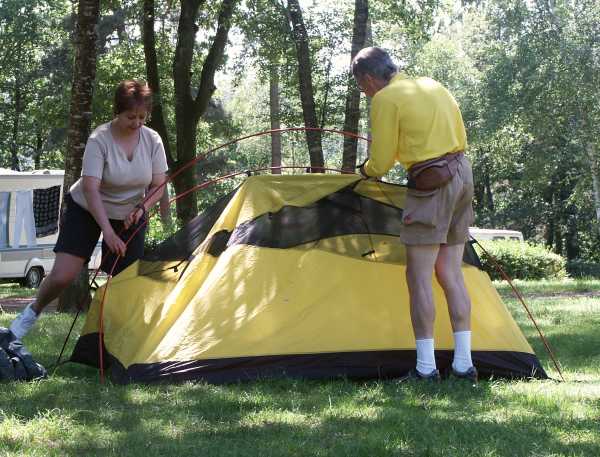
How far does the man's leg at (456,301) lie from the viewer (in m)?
4.74

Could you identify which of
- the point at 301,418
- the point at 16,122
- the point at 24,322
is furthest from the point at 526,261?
the point at 16,122

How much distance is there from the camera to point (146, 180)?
544 cm

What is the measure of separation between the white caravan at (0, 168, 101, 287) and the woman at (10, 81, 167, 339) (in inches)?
513

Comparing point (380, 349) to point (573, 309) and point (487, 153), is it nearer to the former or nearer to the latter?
point (573, 309)

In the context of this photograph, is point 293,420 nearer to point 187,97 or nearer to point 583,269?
point 187,97

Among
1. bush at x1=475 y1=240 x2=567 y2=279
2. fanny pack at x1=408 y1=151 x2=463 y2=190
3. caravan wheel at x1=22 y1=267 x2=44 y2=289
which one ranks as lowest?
caravan wheel at x1=22 y1=267 x2=44 y2=289

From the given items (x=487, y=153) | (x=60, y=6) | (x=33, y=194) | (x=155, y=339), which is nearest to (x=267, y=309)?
(x=155, y=339)

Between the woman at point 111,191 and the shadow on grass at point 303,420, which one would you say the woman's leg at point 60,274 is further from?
the shadow on grass at point 303,420

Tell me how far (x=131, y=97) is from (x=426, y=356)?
2171 mm

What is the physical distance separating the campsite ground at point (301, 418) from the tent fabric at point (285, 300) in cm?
20

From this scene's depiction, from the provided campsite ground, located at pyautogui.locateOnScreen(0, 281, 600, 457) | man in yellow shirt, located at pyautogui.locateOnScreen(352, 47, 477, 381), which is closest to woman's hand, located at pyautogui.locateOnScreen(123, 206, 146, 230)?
campsite ground, located at pyautogui.locateOnScreen(0, 281, 600, 457)

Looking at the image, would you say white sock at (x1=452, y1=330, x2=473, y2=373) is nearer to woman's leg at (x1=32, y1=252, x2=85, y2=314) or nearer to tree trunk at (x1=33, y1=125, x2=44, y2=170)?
woman's leg at (x1=32, y1=252, x2=85, y2=314)

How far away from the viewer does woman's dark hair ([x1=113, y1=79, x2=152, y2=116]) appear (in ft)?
16.8

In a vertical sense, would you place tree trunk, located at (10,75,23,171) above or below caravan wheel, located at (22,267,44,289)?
above
